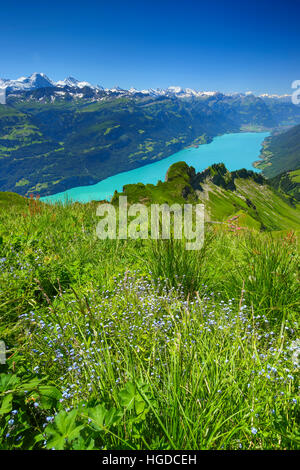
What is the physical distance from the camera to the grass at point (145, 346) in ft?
5.48

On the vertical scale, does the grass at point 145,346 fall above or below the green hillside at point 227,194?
below

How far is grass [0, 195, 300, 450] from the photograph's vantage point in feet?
5.48

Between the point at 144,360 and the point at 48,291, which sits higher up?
the point at 48,291

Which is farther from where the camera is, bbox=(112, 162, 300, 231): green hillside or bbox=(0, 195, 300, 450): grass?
bbox=(112, 162, 300, 231): green hillside

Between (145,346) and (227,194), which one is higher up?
(227,194)

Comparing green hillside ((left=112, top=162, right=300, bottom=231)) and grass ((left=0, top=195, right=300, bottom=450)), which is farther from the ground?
green hillside ((left=112, top=162, right=300, bottom=231))

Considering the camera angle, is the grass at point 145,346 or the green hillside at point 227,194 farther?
the green hillside at point 227,194

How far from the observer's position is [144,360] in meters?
2.62

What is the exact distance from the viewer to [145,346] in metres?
2.86

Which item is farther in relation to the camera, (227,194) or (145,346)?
(227,194)
